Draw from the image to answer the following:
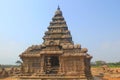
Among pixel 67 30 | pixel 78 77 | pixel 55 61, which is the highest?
pixel 67 30

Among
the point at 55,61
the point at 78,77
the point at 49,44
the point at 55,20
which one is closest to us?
the point at 78,77

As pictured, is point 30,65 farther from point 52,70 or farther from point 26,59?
point 52,70

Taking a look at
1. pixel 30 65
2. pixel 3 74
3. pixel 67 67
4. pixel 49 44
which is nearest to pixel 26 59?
pixel 30 65

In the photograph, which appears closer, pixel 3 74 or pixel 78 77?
pixel 78 77

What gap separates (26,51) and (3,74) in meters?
24.2

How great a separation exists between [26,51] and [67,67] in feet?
15.7

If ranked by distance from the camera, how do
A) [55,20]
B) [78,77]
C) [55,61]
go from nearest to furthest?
[78,77] → [55,61] → [55,20]

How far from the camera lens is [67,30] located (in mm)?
30703

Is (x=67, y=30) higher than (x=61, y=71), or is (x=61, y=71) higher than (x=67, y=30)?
(x=67, y=30)

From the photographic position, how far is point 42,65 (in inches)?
1014

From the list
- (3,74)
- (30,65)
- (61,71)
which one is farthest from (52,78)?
(3,74)

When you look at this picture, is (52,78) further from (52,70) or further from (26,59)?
(26,59)

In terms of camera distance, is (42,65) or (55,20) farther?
(55,20)

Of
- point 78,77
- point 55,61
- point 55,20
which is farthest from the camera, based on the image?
point 55,20
